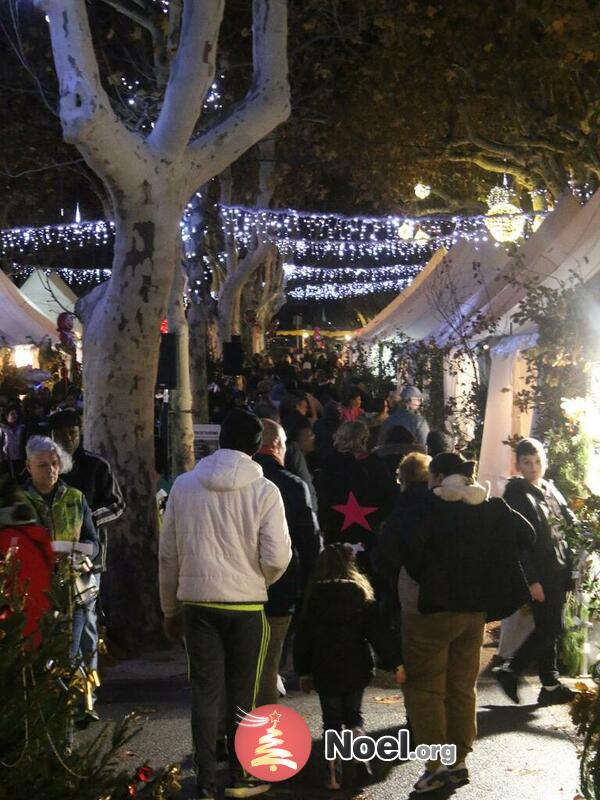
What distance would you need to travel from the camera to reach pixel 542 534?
822 centimetres

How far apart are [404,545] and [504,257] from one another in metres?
15.1

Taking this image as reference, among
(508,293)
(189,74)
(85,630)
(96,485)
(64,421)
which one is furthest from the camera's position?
(508,293)

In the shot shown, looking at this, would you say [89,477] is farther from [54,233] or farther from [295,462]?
[54,233]

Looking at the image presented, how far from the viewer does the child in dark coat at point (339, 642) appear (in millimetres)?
6332

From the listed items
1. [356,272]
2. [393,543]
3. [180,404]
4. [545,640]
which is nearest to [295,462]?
[545,640]

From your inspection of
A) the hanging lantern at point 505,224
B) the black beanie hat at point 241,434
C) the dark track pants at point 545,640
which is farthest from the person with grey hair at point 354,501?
the hanging lantern at point 505,224

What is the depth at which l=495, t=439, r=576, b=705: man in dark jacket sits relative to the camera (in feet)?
26.6

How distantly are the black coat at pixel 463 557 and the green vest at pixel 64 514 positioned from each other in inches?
84.2

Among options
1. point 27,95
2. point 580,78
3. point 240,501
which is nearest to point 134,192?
point 240,501

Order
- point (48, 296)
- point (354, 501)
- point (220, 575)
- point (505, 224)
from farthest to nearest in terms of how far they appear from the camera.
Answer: point (48, 296)
point (505, 224)
point (354, 501)
point (220, 575)

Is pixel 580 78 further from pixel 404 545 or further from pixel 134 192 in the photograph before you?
A: pixel 404 545

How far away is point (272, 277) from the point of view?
43.6 metres

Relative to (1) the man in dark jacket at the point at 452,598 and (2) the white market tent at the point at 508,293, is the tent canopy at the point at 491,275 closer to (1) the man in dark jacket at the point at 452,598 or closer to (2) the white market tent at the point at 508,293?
(2) the white market tent at the point at 508,293

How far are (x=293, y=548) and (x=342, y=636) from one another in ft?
4.22
